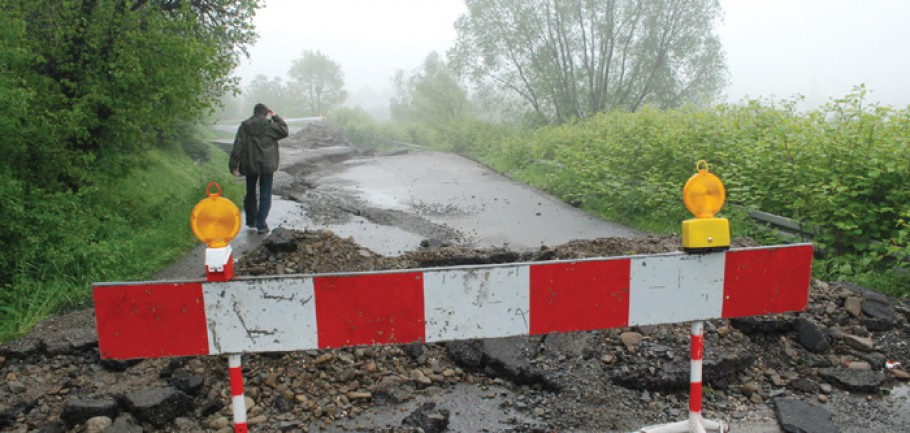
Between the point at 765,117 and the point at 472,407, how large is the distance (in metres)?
9.14

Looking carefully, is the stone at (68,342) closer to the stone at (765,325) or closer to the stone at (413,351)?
the stone at (413,351)

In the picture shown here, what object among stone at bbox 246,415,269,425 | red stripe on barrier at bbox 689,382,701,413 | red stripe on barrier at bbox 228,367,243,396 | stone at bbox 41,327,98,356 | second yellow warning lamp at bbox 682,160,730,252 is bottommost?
stone at bbox 246,415,269,425

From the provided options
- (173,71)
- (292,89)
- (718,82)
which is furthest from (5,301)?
(292,89)

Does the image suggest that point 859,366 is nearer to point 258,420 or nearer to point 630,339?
point 630,339

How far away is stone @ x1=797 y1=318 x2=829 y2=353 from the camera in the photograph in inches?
169

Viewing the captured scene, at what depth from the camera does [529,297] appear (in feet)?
9.62

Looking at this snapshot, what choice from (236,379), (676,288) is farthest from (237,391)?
(676,288)

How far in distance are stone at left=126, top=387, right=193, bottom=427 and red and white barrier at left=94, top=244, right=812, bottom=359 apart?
2.97ft

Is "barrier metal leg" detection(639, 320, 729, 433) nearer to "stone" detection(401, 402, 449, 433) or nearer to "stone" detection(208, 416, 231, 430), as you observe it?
"stone" detection(401, 402, 449, 433)

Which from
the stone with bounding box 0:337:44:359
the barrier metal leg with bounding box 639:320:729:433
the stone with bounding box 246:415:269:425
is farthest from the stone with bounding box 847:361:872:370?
the stone with bounding box 0:337:44:359

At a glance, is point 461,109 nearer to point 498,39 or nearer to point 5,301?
point 498,39

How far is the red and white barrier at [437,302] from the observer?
2736mm

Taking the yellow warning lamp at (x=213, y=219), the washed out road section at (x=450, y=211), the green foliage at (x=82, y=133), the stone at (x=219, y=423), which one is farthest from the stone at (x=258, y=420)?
the washed out road section at (x=450, y=211)

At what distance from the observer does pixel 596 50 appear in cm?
2969
